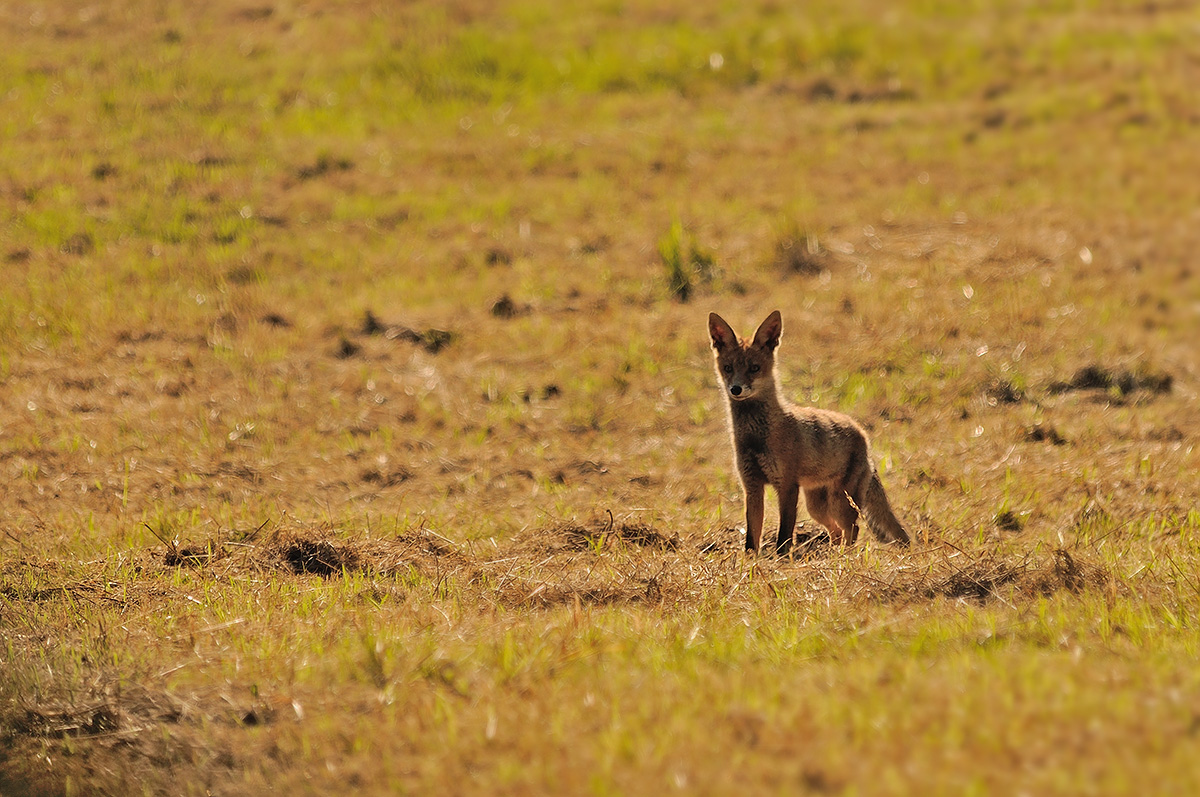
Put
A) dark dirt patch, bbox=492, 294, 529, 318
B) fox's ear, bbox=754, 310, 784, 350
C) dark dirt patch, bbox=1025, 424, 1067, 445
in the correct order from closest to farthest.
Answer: fox's ear, bbox=754, 310, 784, 350, dark dirt patch, bbox=1025, 424, 1067, 445, dark dirt patch, bbox=492, 294, 529, 318

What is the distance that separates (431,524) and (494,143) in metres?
11.0

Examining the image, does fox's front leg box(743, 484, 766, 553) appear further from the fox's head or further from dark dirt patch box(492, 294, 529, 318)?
dark dirt patch box(492, 294, 529, 318)

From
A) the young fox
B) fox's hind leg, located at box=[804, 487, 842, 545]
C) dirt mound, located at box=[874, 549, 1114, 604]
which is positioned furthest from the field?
fox's hind leg, located at box=[804, 487, 842, 545]

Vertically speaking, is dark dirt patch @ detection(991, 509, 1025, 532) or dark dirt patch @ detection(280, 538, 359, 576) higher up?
dark dirt patch @ detection(280, 538, 359, 576)

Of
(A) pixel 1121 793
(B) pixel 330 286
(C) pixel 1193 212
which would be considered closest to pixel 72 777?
(A) pixel 1121 793

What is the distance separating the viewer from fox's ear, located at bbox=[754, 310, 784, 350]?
838 cm

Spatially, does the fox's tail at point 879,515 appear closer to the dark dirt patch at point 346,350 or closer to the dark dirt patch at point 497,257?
the dark dirt patch at point 346,350

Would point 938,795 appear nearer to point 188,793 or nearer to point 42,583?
point 188,793

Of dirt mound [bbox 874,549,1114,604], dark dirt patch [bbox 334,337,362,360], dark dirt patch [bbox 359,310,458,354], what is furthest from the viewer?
dark dirt patch [bbox 359,310,458,354]

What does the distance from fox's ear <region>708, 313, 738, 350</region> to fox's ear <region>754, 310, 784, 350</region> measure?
0.17 m

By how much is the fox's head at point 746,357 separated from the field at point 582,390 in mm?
1138

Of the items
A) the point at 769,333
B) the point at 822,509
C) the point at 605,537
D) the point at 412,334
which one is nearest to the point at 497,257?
the point at 412,334

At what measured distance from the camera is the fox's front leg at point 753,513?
795cm

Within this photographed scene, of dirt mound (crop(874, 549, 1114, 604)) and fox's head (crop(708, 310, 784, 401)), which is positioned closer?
dirt mound (crop(874, 549, 1114, 604))
